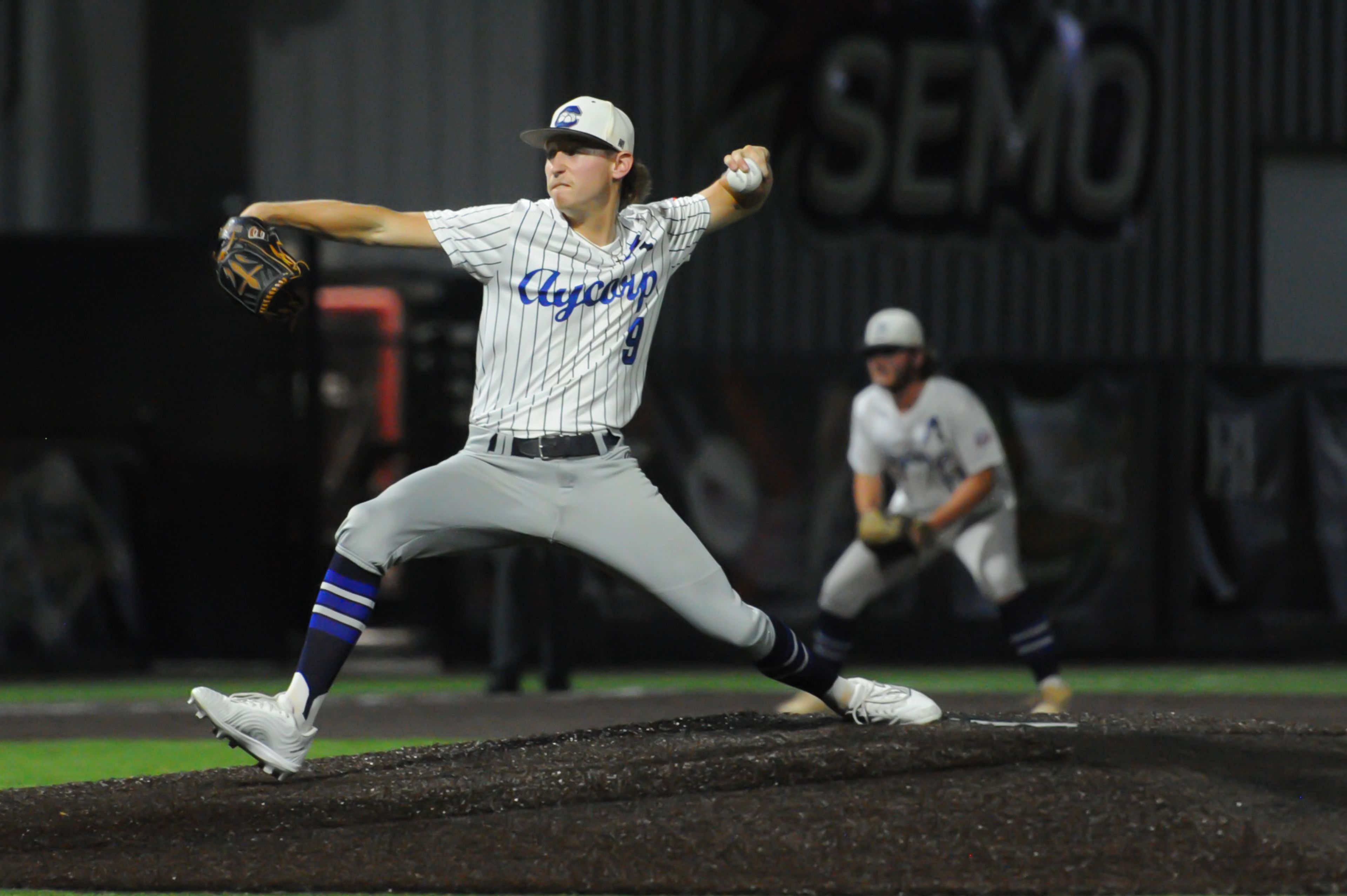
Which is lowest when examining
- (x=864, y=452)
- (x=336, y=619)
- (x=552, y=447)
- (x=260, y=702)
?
(x=260, y=702)

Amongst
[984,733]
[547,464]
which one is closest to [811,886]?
[984,733]

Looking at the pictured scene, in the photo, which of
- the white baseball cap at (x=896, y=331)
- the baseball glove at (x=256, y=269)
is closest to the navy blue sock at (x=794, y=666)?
the baseball glove at (x=256, y=269)

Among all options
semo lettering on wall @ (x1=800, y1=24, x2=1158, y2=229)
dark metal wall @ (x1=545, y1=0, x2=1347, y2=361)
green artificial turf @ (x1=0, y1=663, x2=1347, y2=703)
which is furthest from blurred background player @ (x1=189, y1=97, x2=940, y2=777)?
semo lettering on wall @ (x1=800, y1=24, x2=1158, y2=229)

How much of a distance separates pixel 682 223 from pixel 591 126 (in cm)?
48

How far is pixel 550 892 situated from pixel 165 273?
1013 centimetres

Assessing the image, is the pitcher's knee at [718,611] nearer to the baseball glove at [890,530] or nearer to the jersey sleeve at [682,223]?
the jersey sleeve at [682,223]

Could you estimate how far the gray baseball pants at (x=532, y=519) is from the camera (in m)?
5.68

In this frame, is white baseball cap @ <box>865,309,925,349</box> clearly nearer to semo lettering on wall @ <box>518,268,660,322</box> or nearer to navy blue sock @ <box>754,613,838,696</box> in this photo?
navy blue sock @ <box>754,613,838,696</box>

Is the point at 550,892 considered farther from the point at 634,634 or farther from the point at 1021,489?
the point at 1021,489

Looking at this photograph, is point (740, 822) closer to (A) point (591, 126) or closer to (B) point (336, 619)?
(B) point (336, 619)

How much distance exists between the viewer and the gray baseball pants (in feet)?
18.6

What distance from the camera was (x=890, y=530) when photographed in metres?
9.27

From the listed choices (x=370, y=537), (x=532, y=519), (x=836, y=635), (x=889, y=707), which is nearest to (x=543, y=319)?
(x=532, y=519)

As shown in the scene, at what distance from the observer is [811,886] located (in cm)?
495
